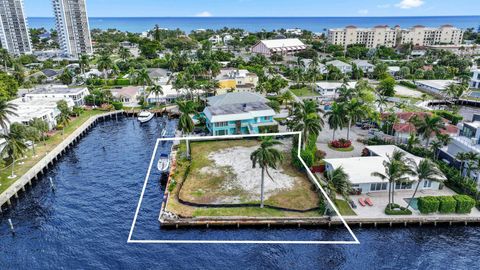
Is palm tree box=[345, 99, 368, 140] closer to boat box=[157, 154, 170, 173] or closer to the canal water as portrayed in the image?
the canal water

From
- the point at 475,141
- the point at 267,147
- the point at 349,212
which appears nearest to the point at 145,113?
the point at 267,147

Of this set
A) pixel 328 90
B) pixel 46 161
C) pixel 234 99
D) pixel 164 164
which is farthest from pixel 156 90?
pixel 328 90

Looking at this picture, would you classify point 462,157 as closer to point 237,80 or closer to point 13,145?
point 13,145

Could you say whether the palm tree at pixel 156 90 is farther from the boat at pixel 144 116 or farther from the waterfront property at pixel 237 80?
the waterfront property at pixel 237 80

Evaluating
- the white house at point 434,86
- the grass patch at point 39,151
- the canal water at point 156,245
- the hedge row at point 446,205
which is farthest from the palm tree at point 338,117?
the white house at point 434,86

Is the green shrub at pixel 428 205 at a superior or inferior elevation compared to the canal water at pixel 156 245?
superior

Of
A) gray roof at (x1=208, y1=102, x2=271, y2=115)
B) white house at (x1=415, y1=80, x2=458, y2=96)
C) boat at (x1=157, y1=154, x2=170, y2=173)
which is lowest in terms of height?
boat at (x1=157, y1=154, x2=170, y2=173)

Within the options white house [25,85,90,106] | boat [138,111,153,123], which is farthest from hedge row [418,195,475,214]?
white house [25,85,90,106]
